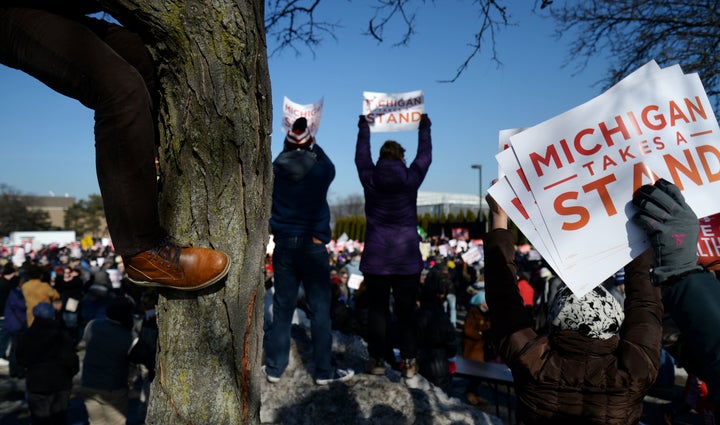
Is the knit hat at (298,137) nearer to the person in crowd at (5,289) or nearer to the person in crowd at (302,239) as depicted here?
the person in crowd at (302,239)

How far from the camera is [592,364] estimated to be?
206 centimetres

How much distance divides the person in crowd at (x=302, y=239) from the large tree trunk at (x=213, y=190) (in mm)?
2307

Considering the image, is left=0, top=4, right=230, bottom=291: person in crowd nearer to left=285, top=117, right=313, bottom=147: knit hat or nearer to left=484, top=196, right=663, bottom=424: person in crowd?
left=484, top=196, right=663, bottom=424: person in crowd

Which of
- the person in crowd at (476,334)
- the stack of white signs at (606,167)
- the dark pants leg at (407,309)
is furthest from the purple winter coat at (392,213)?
the person in crowd at (476,334)

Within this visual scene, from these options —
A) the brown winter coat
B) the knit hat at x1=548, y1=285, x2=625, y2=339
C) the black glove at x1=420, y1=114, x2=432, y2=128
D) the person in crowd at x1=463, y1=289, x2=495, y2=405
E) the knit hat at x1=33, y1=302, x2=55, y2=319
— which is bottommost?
the person in crowd at x1=463, y1=289, x2=495, y2=405

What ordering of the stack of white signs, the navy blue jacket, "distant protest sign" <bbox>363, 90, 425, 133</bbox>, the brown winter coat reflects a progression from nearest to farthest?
the stack of white signs < the brown winter coat < the navy blue jacket < "distant protest sign" <bbox>363, 90, 425, 133</bbox>

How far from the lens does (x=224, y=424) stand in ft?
4.95

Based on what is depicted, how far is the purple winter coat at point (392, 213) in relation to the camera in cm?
409

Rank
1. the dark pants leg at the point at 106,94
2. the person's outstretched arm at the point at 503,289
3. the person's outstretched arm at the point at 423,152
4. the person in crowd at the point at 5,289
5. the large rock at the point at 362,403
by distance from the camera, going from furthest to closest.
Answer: the person in crowd at the point at 5,289
the person's outstretched arm at the point at 423,152
the large rock at the point at 362,403
the person's outstretched arm at the point at 503,289
the dark pants leg at the point at 106,94

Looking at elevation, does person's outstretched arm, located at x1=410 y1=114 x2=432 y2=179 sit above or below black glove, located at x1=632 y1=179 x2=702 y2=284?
above

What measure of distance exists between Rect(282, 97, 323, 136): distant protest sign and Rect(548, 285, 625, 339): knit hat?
410 cm

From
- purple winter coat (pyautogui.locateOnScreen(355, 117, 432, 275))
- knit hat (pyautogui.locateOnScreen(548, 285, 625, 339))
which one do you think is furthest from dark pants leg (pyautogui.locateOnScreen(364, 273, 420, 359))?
knit hat (pyautogui.locateOnScreen(548, 285, 625, 339))

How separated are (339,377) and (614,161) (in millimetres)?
3024

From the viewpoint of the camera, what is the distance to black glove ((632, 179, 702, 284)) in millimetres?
1528
